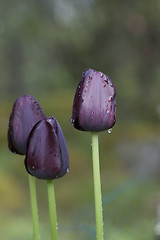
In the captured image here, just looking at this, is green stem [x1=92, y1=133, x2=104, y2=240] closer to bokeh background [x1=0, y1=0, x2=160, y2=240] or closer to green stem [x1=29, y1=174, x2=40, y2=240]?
green stem [x1=29, y1=174, x2=40, y2=240]

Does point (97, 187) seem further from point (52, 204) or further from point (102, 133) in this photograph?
point (102, 133)

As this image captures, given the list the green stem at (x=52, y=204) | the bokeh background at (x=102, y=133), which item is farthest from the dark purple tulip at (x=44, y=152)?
the bokeh background at (x=102, y=133)

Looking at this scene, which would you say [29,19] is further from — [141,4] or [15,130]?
[15,130]

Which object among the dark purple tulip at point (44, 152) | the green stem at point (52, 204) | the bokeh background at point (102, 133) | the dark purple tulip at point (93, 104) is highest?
the bokeh background at point (102, 133)

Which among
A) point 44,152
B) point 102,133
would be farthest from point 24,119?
point 102,133

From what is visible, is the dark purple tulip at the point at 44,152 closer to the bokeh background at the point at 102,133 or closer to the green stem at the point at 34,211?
the green stem at the point at 34,211

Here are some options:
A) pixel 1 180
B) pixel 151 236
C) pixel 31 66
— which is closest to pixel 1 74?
pixel 31 66
